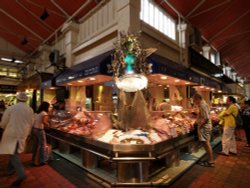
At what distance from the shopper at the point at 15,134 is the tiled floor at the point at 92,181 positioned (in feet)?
1.37

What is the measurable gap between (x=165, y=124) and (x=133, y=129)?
0.81 m

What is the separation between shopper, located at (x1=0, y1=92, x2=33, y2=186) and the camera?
354 cm

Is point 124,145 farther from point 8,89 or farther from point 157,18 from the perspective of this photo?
point 8,89

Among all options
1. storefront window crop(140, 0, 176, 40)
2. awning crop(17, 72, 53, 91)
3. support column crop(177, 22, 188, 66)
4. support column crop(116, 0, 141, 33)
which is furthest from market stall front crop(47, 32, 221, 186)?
awning crop(17, 72, 53, 91)

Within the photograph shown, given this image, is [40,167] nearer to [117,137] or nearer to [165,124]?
[117,137]

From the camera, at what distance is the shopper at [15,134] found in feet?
Result: 11.6

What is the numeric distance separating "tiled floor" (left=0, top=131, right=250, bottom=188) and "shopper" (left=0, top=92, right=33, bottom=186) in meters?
0.42

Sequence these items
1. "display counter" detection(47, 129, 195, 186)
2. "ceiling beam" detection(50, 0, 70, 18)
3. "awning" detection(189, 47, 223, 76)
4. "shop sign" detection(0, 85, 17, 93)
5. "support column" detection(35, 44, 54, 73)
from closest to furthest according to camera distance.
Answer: "display counter" detection(47, 129, 195, 186) < "ceiling beam" detection(50, 0, 70, 18) < "awning" detection(189, 47, 223, 76) < "support column" detection(35, 44, 54, 73) < "shop sign" detection(0, 85, 17, 93)

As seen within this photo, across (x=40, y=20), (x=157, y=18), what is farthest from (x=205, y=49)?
(x=40, y=20)

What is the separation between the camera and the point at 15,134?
11.7 feet

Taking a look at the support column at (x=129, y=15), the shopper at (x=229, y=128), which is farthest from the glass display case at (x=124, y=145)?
the support column at (x=129, y=15)

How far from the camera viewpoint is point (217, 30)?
11211 millimetres

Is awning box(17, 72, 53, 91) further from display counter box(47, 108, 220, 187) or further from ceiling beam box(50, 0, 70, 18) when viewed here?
display counter box(47, 108, 220, 187)

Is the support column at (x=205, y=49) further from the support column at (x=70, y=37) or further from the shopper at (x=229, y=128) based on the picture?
the support column at (x=70, y=37)
